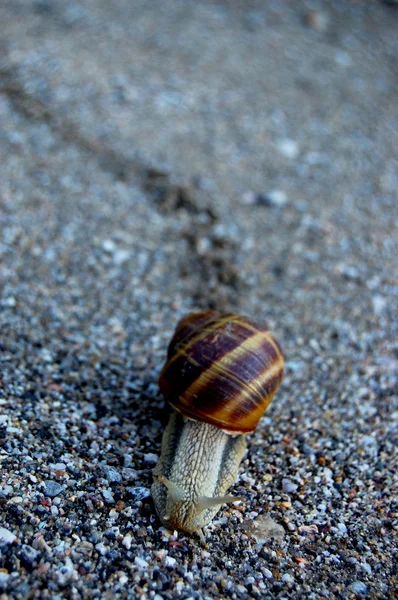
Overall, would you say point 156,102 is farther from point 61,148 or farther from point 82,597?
point 82,597

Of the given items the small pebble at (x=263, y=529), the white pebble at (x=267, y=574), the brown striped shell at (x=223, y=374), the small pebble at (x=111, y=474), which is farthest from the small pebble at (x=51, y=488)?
the white pebble at (x=267, y=574)

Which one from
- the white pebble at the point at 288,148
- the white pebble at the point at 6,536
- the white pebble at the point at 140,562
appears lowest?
the white pebble at the point at 288,148

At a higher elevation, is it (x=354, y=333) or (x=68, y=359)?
(x=354, y=333)

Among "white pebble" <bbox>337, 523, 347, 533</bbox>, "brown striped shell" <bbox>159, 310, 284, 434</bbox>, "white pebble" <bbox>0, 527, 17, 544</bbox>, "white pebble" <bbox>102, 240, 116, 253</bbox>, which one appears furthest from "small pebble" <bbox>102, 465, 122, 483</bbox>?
"white pebble" <bbox>102, 240, 116, 253</bbox>

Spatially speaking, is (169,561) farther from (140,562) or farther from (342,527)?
(342,527)

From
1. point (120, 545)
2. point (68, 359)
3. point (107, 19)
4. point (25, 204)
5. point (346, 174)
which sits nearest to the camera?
point (120, 545)

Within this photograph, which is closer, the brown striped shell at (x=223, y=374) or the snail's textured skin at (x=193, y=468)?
the snail's textured skin at (x=193, y=468)

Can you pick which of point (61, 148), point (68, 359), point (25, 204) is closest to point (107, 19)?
point (61, 148)

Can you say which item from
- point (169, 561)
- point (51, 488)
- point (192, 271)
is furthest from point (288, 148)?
point (169, 561)

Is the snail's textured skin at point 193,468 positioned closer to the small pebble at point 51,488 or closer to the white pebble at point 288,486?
the white pebble at point 288,486
